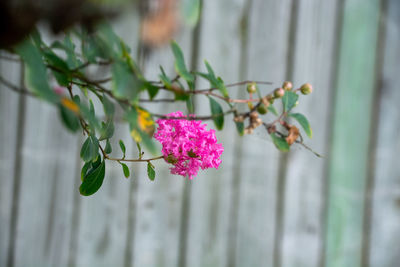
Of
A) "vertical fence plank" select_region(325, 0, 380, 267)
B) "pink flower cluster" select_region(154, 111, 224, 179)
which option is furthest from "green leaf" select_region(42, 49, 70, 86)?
"vertical fence plank" select_region(325, 0, 380, 267)

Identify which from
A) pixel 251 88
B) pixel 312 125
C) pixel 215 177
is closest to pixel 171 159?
pixel 251 88

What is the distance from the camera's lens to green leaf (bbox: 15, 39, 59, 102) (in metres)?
0.32

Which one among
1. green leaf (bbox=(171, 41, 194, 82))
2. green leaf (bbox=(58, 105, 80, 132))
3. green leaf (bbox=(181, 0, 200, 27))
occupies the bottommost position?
green leaf (bbox=(58, 105, 80, 132))

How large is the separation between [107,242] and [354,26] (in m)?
1.04

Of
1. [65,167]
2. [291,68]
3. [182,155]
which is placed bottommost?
[65,167]

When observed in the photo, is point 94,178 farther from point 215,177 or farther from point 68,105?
point 215,177

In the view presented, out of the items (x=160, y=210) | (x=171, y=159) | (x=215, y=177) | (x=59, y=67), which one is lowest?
(x=160, y=210)

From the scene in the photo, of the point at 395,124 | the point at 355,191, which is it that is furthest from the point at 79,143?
the point at 395,124

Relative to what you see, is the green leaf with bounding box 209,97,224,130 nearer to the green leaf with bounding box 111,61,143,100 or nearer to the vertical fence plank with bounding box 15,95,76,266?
the green leaf with bounding box 111,61,143,100

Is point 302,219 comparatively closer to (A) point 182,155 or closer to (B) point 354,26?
(B) point 354,26

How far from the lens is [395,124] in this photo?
1.45 m

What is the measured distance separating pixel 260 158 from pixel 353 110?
34cm

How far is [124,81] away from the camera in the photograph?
367mm

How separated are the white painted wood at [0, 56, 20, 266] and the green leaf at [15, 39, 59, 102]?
1.03 m
